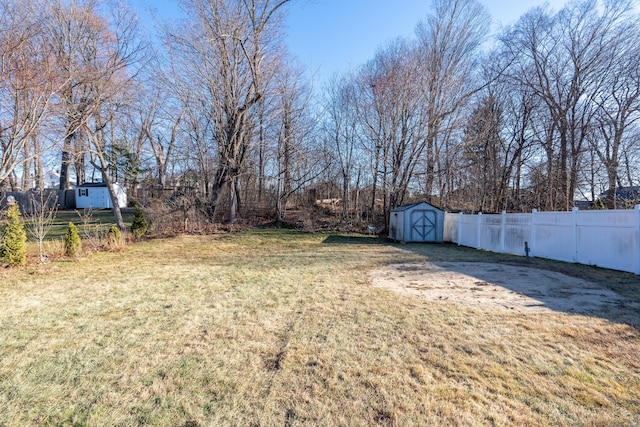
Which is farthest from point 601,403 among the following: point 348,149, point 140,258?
point 348,149

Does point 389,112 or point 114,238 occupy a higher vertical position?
point 389,112

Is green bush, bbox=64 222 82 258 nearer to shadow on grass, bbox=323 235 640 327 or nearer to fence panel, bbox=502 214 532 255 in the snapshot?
shadow on grass, bbox=323 235 640 327

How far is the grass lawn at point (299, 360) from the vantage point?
1913mm

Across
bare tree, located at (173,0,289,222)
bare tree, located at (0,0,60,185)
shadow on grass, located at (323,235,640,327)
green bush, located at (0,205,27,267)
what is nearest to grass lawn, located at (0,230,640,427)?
shadow on grass, located at (323,235,640,327)

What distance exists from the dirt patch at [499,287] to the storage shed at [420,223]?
19.1ft

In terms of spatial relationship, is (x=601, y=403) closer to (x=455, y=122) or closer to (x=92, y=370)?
(x=92, y=370)

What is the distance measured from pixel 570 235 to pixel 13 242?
13138 mm

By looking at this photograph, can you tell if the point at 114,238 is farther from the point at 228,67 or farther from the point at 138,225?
the point at 228,67

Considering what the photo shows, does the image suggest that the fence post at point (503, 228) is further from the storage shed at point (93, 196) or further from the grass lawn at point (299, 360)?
the storage shed at point (93, 196)

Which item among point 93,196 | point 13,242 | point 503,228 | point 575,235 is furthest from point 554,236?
point 93,196

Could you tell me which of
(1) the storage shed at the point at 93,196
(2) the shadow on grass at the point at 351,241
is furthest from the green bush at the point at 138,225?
(1) the storage shed at the point at 93,196

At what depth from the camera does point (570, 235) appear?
7691mm

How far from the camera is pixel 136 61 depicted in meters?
11.4

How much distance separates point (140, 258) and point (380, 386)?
25.7 feet
